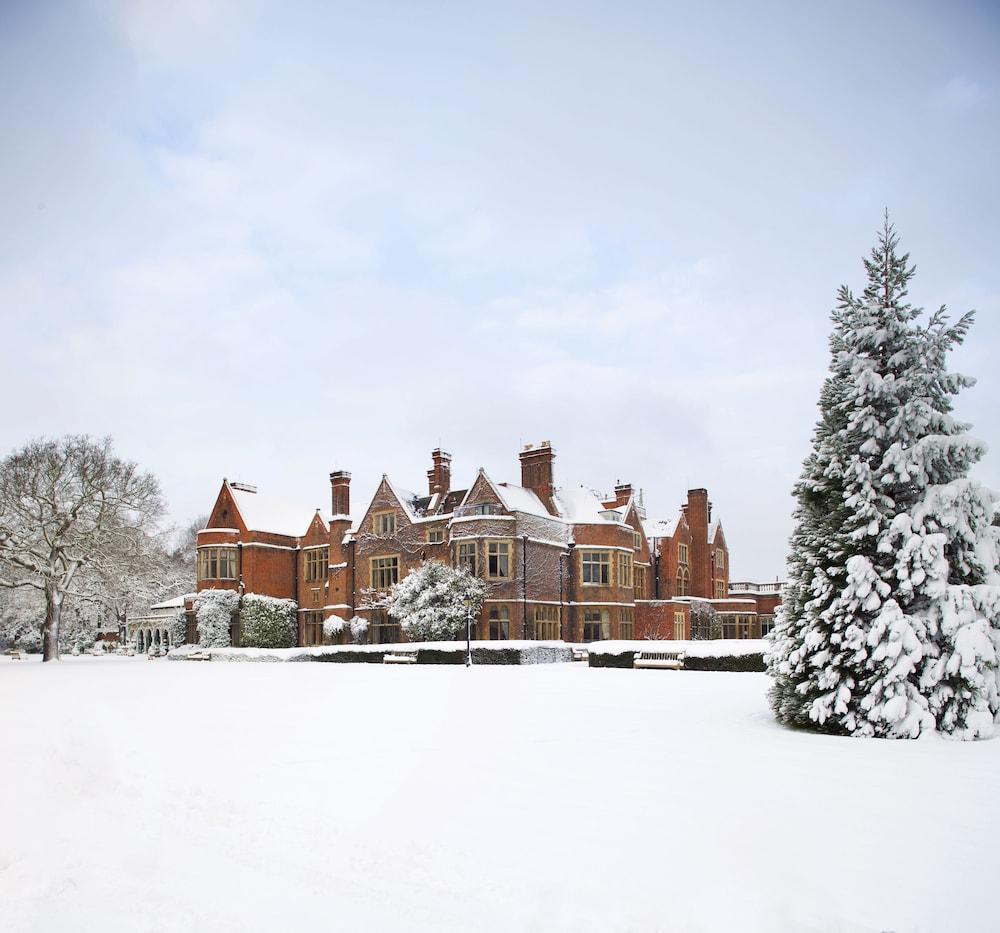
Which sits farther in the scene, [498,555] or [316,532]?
[316,532]

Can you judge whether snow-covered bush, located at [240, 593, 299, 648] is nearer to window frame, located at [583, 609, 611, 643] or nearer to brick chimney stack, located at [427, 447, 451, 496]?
brick chimney stack, located at [427, 447, 451, 496]

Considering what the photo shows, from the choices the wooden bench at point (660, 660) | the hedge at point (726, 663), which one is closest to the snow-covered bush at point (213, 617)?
the hedge at point (726, 663)

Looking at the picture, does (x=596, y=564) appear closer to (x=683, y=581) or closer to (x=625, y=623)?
(x=625, y=623)

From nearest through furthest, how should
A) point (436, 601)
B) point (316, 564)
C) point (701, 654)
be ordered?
1. point (701, 654)
2. point (436, 601)
3. point (316, 564)

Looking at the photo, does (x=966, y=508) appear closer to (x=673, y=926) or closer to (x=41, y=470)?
(x=673, y=926)

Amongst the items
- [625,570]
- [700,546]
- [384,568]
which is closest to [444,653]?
[384,568]

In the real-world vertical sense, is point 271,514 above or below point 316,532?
above

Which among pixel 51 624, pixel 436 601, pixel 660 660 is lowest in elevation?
pixel 660 660

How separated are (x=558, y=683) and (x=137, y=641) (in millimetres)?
44456

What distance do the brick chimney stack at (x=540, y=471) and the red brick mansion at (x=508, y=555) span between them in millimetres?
60

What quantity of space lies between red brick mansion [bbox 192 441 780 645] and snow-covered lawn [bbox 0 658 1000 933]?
25633 millimetres

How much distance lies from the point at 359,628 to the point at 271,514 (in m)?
12.4

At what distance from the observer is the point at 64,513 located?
129ft

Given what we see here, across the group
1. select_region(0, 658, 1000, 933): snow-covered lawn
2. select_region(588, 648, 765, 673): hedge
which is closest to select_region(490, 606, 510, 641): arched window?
select_region(588, 648, 765, 673): hedge
